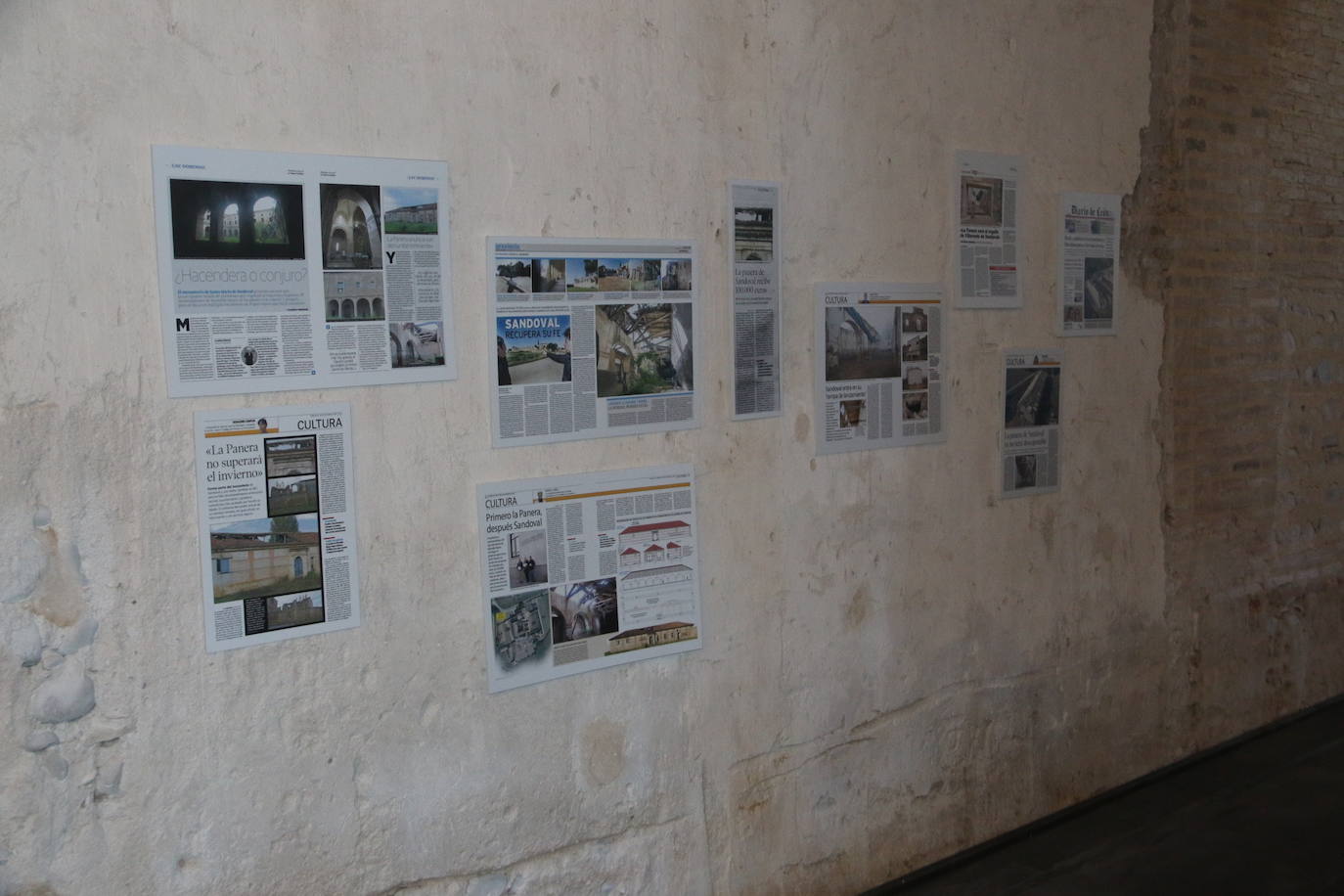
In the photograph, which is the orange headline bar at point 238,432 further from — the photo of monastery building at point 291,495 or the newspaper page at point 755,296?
the newspaper page at point 755,296

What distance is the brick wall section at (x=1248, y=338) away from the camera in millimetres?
4527

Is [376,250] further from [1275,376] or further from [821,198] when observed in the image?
[1275,376]

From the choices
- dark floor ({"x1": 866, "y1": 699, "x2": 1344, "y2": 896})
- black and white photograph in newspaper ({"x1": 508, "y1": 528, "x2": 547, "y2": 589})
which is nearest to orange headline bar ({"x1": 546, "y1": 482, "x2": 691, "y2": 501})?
black and white photograph in newspaper ({"x1": 508, "y1": 528, "x2": 547, "y2": 589})

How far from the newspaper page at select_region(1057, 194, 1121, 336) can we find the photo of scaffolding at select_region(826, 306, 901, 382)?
3.03ft

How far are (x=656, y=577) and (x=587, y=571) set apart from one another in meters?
0.23

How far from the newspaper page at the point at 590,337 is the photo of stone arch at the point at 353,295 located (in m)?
0.30

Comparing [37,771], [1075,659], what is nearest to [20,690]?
[37,771]

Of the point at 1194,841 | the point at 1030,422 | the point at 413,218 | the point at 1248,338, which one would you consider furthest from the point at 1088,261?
the point at 413,218

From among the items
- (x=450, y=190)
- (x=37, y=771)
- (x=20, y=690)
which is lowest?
(x=37, y=771)

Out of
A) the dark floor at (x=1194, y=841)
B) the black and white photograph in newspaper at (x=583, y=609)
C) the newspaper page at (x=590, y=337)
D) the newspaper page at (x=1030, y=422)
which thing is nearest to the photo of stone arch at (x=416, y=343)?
the newspaper page at (x=590, y=337)

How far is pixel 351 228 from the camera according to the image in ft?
8.62

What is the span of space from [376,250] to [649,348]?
0.82 m

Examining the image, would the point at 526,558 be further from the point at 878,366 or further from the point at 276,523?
the point at 878,366

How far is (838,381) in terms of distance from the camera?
3529 millimetres
